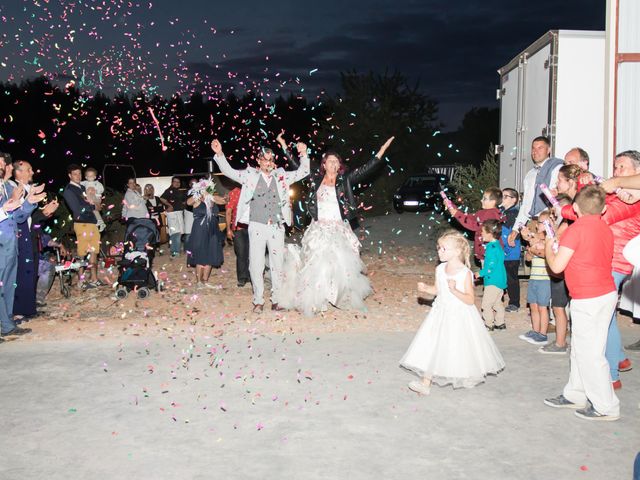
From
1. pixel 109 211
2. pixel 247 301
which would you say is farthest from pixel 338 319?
pixel 109 211

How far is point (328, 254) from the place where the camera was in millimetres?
9547

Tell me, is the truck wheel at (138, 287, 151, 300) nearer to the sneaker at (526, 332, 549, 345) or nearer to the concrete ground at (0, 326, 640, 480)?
the concrete ground at (0, 326, 640, 480)

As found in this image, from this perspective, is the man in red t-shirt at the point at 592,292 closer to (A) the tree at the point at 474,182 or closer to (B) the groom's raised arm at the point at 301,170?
(B) the groom's raised arm at the point at 301,170

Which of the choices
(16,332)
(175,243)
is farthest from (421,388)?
(175,243)

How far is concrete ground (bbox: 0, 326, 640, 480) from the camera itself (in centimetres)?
448

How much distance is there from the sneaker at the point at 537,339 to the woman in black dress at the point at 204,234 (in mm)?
5992

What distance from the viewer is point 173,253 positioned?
16609mm

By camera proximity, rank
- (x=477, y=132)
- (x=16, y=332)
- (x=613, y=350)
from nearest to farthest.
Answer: (x=613, y=350) → (x=16, y=332) → (x=477, y=132)

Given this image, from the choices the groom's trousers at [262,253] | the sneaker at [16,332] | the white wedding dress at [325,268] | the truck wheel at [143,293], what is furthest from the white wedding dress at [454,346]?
the truck wheel at [143,293]

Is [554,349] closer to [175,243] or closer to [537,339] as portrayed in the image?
[537,339]

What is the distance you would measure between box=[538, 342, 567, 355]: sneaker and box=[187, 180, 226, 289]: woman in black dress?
20.8ft

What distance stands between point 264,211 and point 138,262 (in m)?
3.00

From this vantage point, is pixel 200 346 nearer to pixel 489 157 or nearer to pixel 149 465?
pixel 149 465

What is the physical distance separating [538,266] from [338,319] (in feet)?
9.18
